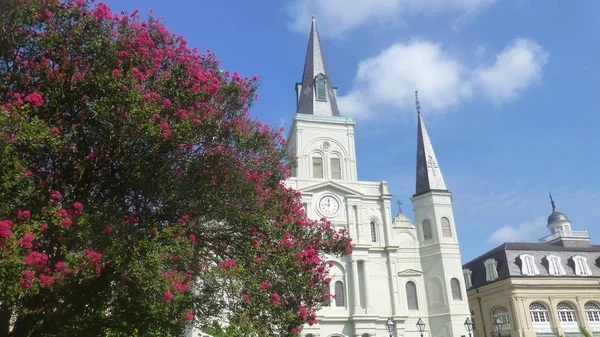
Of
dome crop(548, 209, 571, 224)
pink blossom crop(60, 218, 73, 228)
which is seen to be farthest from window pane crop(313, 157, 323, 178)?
dome crop(548, 209, 571, 224)

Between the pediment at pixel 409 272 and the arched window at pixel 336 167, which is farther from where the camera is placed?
the arched window at pixel 336 167

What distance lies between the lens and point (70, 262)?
9.24m

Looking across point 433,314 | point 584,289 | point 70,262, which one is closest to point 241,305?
point 70,262

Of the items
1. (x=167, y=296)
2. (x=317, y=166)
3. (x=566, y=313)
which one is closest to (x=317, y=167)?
(x=317, y=166)

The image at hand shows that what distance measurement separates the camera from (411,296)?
36.7 metres

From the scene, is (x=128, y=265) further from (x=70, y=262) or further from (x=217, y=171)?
(x=217, y=171)

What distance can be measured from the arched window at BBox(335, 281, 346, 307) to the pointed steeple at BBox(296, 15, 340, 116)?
14.0m

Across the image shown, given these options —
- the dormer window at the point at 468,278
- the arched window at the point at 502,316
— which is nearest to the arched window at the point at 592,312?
the arched window at the point at 502,316

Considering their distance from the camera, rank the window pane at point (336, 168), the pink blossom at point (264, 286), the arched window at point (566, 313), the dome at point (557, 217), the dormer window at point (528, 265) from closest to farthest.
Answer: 1. the pink blossom at point (264, 286)
2. the window pane at point (336, 168)
3. the arched window at point (566, 313)
4. the dormer window at point (528, 265)
5. the dome at point (557, 217)

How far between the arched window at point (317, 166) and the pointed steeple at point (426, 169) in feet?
25.8

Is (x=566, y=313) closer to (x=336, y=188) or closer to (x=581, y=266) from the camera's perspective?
(x=581, y=266)

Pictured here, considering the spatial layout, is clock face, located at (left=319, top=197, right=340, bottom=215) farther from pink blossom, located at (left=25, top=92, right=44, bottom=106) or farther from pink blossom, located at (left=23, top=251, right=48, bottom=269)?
pink blossom, located at (left=23, top=251, right=48, bottom=269)

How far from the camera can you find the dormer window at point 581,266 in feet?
140

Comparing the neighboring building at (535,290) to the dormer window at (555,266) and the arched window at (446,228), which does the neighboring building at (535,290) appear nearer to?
the dormer window at (555,266)
